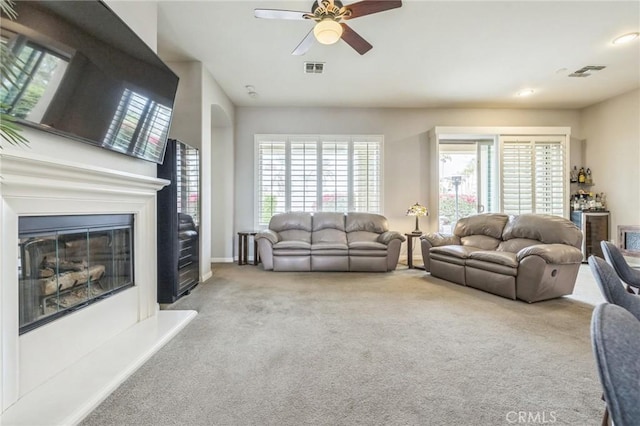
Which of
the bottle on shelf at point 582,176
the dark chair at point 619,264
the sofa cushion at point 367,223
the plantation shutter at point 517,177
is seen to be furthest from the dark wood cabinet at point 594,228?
the dark chair at point 619,264

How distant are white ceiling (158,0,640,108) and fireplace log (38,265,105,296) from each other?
8.44ft

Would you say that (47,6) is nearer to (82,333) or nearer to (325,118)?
(82,333)

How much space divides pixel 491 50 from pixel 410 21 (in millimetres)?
1352

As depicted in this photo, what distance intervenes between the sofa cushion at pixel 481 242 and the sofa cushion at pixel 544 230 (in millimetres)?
146

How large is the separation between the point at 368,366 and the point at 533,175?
568cm

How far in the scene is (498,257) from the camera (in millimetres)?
3498

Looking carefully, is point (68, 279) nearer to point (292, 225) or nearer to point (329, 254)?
point (329, 254)

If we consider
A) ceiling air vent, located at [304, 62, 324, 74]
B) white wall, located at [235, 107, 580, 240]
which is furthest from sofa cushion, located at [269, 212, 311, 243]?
ceiling air vent, located at [304, 62, 324, 74]

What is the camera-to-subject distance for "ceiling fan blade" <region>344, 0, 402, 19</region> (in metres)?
2.33

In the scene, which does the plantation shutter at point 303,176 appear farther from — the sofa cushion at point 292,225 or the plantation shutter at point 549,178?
the plantation shutter at point 549,178

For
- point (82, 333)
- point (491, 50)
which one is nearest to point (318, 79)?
point (491, 50)

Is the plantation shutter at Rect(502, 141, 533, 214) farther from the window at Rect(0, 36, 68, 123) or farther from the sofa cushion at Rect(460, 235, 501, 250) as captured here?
the window at Rect(0, 36, 68, 123)

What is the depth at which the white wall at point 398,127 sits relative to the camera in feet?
19.2

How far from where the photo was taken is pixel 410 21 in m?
3.10
